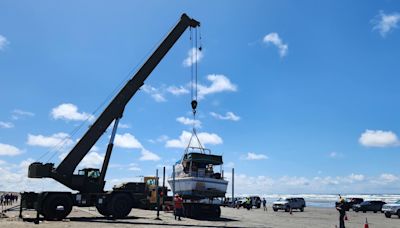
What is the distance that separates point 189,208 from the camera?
27859 mm

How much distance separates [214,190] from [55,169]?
10.4 m

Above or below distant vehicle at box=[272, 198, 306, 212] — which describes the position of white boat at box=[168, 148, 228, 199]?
above

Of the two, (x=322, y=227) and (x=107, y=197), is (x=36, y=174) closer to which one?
(x=107, y=197)

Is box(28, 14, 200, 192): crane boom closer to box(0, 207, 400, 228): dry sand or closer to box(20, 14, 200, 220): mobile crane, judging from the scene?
box(20, 14, 200, 220): mobile crane

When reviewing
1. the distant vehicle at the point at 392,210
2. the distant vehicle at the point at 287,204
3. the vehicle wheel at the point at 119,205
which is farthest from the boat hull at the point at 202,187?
the distant vehicle at the point at 287,204

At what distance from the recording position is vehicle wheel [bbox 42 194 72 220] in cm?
2247

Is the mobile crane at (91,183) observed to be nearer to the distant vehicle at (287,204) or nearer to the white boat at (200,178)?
the white boat at (200,178)

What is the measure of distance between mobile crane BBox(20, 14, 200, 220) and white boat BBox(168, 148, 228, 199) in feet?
10.6

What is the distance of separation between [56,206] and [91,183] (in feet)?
9.48

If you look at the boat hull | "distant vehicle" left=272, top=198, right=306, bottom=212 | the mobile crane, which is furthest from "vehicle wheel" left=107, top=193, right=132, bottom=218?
"distant vehicle" left=272, top=198, right=306, bottom=212

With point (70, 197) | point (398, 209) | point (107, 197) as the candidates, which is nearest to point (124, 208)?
point (107, 197)

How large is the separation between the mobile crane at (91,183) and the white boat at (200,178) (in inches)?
128

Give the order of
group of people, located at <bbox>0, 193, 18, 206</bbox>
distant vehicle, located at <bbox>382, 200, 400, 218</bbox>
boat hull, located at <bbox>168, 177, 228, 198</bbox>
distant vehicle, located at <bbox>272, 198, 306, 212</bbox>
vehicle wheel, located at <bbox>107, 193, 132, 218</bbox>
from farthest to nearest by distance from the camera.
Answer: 1. group of people, located at <bbox>0, 193, 18, 206</bbox>
2. distant vehicle, located at <bbox>272, 198, 306, 212</bbox>
3. distant vehicle, located at <bbox>382, 200, 400, 218</bbox>
4. boat hull, located at <bbox>168, 177, 228, 198</bbox>
5. vehicle wheel, located at <bbox>107, 193, 132, 218</bbox>

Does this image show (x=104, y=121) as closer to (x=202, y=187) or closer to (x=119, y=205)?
(x=119, y=205)
